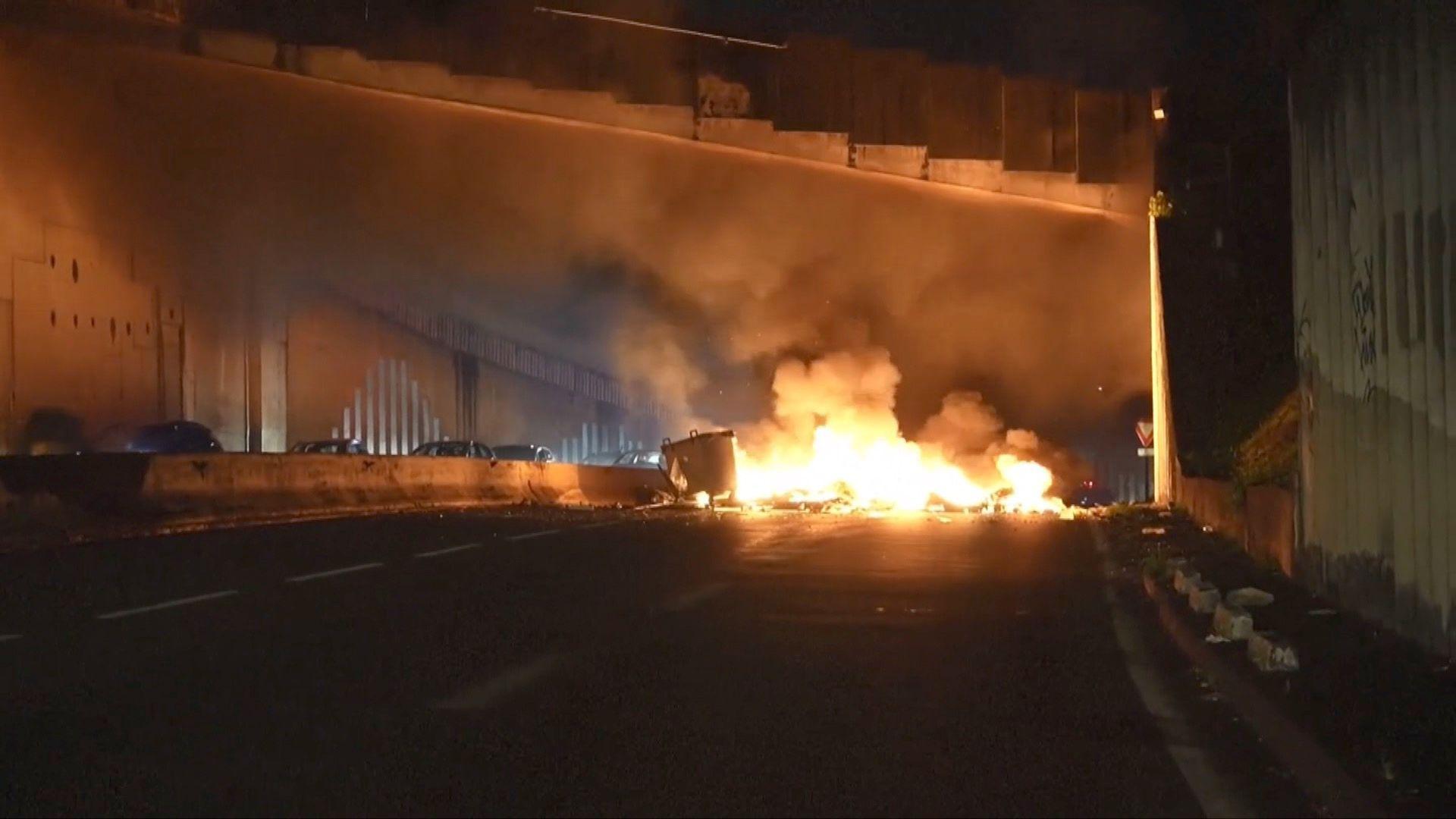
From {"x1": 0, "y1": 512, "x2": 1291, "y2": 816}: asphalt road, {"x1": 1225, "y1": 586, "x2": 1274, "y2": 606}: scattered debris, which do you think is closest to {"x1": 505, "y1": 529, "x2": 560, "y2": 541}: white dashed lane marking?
{"x1": 0, "y1": 512, "x2": 1291, "y2": 816}: asphalt road

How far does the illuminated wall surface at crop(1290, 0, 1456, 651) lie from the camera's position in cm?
921

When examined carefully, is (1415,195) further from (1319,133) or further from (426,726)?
(426,726)

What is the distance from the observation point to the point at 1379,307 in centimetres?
1041

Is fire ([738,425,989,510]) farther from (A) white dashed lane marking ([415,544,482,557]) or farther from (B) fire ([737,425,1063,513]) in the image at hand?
(A) white dashed lane marking ([415,544,482,557])

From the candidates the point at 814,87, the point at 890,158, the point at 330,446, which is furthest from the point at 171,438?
the point at 890,158

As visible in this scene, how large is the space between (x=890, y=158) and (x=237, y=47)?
12.1 m

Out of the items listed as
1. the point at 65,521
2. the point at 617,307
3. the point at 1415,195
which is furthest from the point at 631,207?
the point at 1415,195

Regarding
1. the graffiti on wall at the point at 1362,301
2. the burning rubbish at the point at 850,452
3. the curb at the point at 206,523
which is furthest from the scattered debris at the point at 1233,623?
the burning rubbish at the point at 850,452

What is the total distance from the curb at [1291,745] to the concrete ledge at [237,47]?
21959 mm

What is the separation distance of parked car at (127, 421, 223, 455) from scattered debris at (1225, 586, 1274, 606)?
75.9ft

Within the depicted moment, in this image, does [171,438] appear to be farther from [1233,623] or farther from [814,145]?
[1233,623]

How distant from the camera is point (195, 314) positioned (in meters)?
34.2

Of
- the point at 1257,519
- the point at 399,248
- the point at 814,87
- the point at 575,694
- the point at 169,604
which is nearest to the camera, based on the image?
the point at 575,694

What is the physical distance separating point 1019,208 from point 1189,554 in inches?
734
